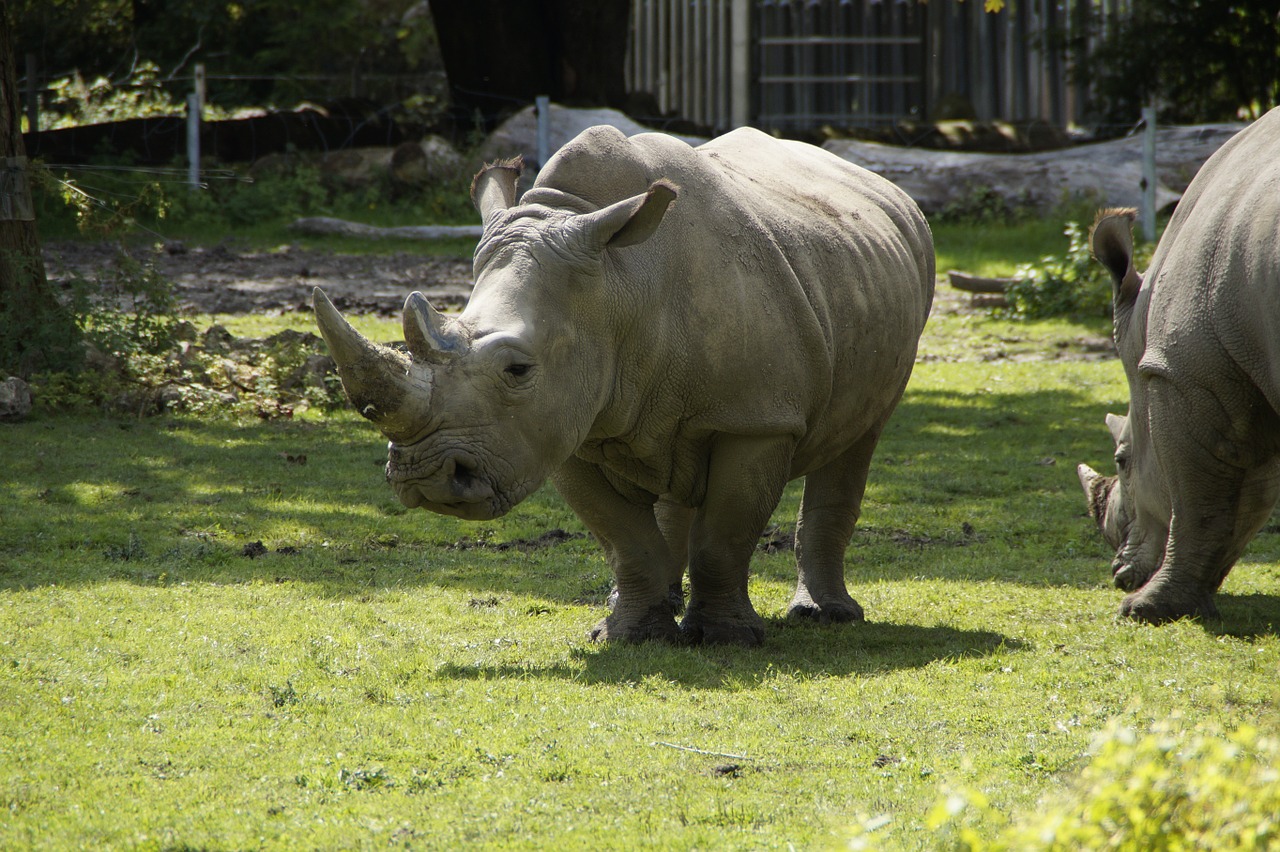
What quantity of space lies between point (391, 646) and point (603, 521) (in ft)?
3.50

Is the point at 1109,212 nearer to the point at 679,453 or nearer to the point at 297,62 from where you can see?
the point at 679,453

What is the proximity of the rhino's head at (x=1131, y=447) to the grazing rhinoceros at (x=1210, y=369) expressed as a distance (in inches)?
0.6

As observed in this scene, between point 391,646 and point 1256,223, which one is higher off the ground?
point 1256,223

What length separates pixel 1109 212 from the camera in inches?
297

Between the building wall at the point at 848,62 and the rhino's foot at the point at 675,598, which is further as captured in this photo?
the building wall at the point at 848,62

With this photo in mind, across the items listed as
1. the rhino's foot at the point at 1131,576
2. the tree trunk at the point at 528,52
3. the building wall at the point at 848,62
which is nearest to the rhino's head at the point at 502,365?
the rhino's foot at the point at 1131,576

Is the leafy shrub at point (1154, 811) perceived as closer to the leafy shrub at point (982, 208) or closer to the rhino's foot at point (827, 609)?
the rhino's foot at point (827, 609)

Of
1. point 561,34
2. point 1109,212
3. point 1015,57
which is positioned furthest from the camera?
point 1015,57

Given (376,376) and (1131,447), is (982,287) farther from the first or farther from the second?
(376,376)

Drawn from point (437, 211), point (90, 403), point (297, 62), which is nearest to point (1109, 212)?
point (90, 403)

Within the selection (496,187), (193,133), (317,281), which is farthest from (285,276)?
(496,187)

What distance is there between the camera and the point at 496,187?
6.82 m

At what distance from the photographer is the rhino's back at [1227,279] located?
632 centimetres

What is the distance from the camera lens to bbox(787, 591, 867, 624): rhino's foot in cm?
738
